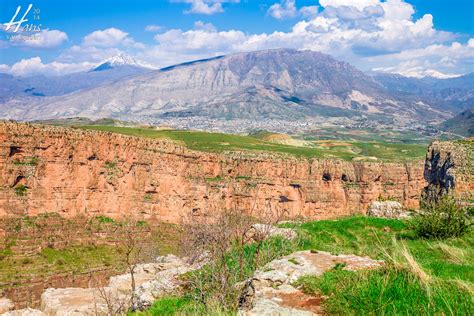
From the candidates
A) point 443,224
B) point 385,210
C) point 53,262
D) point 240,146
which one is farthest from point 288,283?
point 240,146

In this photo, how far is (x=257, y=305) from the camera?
9297 millimetres

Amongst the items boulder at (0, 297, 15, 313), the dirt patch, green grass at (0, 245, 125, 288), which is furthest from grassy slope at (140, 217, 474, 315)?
green grass at (0, 245, 125, 288)

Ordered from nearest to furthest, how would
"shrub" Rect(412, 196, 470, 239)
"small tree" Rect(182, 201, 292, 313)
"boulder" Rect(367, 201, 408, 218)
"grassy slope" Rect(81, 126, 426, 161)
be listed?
"small tree" Rect(182, 201, 292, 313) < "shrub" Rect(412, 196, 470, 239) < "boulder" Rect(367, 201, 408, 218) < "grassy slope" Rect(81, 126, 426, 161)

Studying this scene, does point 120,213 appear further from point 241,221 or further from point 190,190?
point 241,221

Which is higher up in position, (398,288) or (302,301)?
(398,288)

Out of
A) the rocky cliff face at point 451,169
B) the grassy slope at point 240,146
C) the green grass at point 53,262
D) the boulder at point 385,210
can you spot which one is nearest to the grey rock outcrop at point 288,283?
the boulder at point 385,210

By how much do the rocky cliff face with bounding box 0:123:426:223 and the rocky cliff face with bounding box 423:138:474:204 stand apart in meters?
22.3

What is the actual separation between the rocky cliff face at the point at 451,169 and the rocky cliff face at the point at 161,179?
22.3 metres

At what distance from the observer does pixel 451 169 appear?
3809 centimetres

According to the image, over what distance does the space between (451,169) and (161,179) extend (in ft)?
159

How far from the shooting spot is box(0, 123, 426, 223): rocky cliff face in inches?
2434

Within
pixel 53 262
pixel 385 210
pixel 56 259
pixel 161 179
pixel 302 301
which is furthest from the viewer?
pixel 161 179

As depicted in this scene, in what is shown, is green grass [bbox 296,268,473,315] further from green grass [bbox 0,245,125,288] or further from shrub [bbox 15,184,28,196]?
shrub [bbox 15,184,28,196]

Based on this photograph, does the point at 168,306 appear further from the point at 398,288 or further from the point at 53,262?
the point at 53,262
